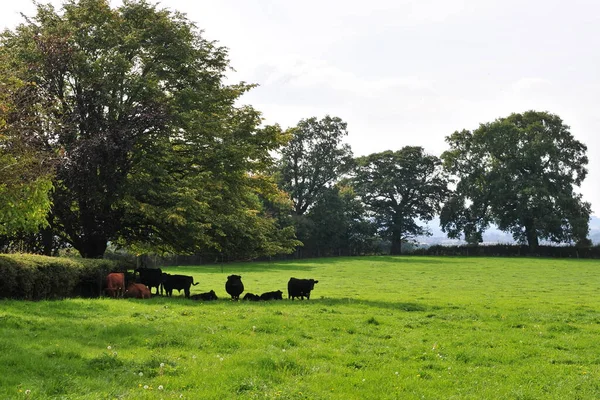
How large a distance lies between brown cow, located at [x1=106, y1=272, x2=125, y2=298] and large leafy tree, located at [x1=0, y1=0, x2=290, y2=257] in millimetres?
2970

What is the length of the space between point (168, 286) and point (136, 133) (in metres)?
7.20

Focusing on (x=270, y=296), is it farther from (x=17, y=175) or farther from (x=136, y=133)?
(x=17, y=175)

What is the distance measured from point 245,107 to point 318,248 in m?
60.0

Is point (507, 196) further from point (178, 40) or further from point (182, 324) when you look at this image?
point (182, 324)

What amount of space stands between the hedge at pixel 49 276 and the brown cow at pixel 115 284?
573mm

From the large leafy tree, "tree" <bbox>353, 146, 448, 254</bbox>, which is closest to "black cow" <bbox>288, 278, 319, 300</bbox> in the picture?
the large leafy tree

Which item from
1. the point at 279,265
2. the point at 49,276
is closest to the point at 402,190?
the point at 279,265

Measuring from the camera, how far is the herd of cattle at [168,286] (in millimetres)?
20047

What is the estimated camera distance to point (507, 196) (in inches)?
3014

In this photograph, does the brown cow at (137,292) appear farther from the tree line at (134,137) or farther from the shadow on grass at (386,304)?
the shadow on grass at (386,304)

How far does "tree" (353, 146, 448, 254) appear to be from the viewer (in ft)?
309

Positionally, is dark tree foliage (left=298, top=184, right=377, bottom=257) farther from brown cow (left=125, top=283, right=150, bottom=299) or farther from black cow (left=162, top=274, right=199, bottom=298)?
brown cow (left=125, top=283, right=150, bottom=299)

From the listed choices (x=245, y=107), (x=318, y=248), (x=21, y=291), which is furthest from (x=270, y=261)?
(x=21, y=291)

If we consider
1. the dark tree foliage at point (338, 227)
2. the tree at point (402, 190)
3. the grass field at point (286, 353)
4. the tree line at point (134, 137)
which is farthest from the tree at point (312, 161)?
the grass field at point (286, 353)
